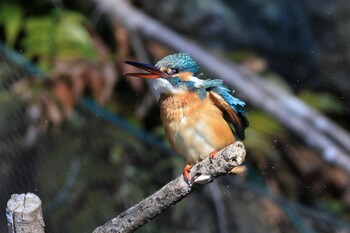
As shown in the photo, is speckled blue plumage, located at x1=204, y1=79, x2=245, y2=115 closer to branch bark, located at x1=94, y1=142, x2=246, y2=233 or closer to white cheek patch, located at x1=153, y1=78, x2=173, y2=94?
white cheek patch, located at x1=153, y1=78, x2=173, y2=94

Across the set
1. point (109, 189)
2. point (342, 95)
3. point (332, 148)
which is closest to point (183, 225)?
point (109, 189)

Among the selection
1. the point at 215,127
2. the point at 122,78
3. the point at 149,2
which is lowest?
the point at 122,78

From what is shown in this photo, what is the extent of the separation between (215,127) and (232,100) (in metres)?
0.07

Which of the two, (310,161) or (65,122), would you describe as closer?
(65,122)

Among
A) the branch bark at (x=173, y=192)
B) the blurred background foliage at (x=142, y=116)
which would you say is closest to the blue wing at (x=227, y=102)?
the branch bark at (x=173, y=192)

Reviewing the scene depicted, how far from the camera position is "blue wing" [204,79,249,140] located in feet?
6.33

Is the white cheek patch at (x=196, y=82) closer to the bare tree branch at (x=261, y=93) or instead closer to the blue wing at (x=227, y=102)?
the blue wing at (x=227, y=102)

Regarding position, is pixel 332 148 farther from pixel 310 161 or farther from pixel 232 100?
pixel 232 100

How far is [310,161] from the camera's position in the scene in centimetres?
429

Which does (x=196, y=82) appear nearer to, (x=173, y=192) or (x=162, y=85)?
(x=162, y=85)

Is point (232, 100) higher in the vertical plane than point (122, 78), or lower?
higher

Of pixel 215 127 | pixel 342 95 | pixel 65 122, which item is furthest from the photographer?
pixel 342 95

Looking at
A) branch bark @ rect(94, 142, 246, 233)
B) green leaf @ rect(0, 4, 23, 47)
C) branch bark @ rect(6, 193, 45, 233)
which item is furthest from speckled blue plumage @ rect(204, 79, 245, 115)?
green leaf @ rect(0, 4, 23, 47)

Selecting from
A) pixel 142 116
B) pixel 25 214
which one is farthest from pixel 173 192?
pixel 142 116
